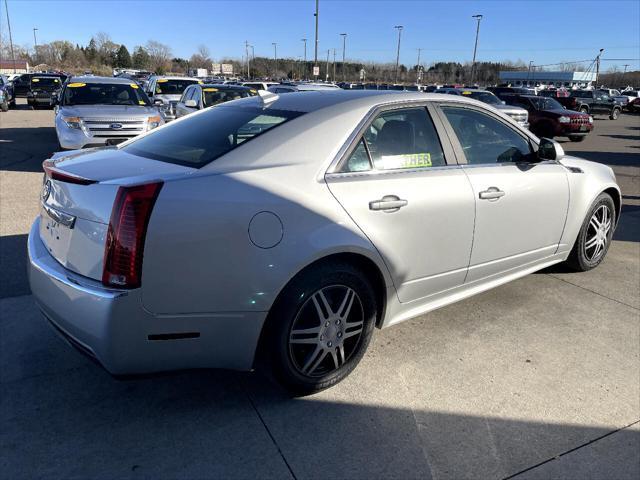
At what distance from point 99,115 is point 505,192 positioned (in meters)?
7.89

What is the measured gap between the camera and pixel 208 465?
93.0 inches

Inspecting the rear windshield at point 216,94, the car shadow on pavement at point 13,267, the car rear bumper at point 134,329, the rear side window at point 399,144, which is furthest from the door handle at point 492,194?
the rear windshield at point 216,94

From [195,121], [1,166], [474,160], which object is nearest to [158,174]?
[195,121]

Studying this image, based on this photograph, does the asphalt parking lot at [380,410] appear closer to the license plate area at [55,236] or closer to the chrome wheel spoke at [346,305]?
the chrome wheel spoke at [346,305]

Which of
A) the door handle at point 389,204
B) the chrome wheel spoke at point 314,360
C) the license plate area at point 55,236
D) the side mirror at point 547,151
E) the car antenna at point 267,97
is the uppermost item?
the car antenna at point 267,97

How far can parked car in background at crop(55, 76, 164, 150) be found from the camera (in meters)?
9.05

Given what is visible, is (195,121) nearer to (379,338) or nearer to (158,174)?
(158,174)

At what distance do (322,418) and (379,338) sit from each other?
40.2 inches

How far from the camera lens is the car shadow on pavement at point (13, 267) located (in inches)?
164

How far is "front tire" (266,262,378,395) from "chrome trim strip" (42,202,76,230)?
1.09 m

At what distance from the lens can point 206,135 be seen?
3.12 metres

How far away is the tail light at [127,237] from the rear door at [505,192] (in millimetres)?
2173

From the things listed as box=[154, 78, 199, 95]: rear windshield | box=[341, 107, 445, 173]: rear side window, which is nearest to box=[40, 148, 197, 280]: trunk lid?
box=[341, 107, 445, 173]: rear side window

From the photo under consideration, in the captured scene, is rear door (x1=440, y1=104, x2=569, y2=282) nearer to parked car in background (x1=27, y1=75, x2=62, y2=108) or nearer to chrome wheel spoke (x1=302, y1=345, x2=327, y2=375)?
chrome wheel spoke (x1=302, y1=345, x2=327, y2=375)
